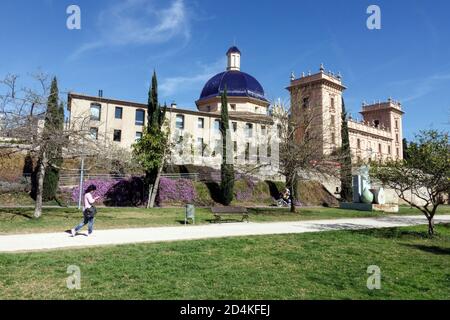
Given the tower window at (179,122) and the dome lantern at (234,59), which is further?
the dome lantern at (234,59)

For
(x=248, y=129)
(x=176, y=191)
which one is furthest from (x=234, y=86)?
(x=176, y=191)

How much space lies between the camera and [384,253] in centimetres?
984

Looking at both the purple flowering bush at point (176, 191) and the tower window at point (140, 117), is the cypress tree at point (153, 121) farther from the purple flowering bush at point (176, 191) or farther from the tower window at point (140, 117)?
the tower window at point (140, 117)

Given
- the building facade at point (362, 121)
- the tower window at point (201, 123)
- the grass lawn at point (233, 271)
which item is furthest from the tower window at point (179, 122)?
the grass lawn at point (233, 271)

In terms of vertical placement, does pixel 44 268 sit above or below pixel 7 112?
below

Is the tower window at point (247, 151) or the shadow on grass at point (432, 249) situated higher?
the tower window at point (247, 151)

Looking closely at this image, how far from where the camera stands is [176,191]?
29703 mm

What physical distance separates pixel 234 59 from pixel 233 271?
5984 cm

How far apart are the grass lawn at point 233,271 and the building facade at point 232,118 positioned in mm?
14154

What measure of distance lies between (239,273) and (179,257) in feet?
6.43

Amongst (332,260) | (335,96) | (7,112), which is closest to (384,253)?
(332,260)

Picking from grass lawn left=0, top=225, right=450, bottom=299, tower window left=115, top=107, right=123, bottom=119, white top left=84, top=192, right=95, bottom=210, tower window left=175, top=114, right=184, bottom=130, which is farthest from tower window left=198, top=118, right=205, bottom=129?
grass lawn left=0, top=225, right=450, bottom=299

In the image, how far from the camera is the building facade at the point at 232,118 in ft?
104
